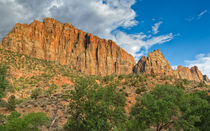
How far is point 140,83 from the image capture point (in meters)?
42.9

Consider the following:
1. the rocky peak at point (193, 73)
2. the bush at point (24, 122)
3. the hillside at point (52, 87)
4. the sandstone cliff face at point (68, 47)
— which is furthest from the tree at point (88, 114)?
the rocky peak at point (193, 73)

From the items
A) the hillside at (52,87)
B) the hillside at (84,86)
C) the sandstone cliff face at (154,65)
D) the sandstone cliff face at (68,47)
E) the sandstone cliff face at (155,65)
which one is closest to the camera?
the hillside at (84,86)

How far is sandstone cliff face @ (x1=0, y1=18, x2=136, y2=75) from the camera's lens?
85.2 metres

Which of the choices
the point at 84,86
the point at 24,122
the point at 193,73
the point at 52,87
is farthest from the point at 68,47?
the point at 193,73

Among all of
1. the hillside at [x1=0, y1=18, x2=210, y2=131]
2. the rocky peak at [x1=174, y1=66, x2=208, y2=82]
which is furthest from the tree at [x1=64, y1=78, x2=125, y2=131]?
the rocky peak at [x1=174, y1=66, x2=208, y2=82]

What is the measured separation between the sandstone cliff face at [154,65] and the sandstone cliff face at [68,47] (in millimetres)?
13887

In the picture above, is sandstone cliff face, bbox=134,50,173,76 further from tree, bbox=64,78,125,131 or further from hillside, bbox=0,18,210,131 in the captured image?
tree, bbox=64,78,125,131

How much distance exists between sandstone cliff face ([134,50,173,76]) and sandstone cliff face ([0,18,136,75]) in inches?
547

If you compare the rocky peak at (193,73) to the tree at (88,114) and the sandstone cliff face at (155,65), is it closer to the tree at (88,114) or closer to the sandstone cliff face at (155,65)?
the sandstone cliff face at (155,65)

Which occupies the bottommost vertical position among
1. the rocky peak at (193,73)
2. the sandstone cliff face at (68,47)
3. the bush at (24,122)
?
the bush at (24,122)

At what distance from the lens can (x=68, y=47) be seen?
112 metres

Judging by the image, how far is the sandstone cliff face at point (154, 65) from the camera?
407 feet

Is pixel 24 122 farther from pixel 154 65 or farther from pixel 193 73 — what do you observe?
pixel 193 73

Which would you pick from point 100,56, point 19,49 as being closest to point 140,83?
point 19,49
